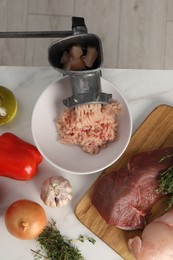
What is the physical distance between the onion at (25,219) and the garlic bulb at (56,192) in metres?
0.04

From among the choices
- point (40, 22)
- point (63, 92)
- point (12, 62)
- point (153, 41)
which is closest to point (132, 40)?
point (153, 41)

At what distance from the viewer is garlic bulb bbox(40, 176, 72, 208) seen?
53.0 inches

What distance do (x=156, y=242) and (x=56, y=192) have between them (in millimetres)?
333

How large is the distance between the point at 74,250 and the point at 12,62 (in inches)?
39.1

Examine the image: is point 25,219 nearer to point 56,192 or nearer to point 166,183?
point 56,192

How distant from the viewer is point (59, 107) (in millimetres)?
1399

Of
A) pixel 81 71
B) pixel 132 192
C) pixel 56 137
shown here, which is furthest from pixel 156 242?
pixel 81 71

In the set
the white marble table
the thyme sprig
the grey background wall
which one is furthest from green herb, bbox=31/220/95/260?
the grey background wall

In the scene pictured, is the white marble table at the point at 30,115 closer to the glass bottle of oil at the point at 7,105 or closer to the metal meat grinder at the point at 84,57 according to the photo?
the glass bottle of oil at the point at 7,105

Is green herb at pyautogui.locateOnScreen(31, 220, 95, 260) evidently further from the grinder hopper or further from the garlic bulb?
the grinder hopper

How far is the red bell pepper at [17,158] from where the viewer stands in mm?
1351

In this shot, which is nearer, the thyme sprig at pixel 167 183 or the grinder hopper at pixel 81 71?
the grinder hopper at pixel 81 71

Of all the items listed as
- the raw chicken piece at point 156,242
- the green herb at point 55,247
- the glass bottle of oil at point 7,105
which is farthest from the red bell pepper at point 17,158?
the raw chicken piece at point 156,242

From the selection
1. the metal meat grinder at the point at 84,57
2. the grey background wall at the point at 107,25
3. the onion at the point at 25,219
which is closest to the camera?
the metal meat grinder at the point at 84,57
